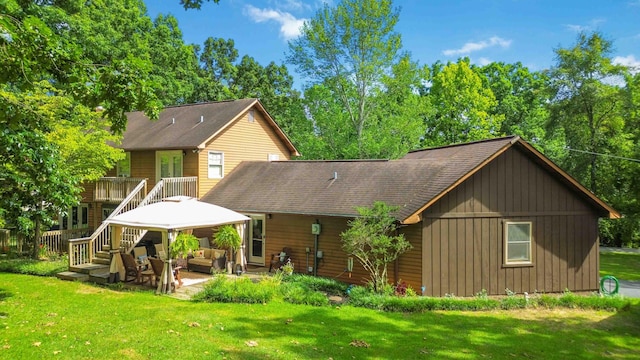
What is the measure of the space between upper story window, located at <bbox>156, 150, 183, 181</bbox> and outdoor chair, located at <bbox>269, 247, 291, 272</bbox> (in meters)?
7.19

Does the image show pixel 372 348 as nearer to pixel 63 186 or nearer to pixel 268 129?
pixel 63 186

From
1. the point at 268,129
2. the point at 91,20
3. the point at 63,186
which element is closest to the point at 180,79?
the point at 91,20

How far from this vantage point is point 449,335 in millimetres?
9883

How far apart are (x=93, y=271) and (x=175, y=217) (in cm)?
367

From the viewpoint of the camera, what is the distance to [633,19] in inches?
1045

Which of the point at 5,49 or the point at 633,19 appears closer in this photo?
the point at 5,49

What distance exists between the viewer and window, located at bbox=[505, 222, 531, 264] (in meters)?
14.3

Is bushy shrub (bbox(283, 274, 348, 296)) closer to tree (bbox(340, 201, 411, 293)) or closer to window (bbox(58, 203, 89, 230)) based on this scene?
tree (bbox(340, 201, 411, 293))

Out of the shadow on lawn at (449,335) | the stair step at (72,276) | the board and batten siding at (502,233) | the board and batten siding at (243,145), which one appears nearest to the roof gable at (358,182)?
the board and batten siding at (502,233)

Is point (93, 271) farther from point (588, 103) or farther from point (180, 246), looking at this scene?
point (588, 103)

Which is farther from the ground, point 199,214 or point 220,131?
point 220,131

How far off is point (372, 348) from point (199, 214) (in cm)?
814

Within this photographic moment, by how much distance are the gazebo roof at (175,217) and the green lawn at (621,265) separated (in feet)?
54.6

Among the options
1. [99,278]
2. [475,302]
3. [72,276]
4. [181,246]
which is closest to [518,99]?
[475,302]
